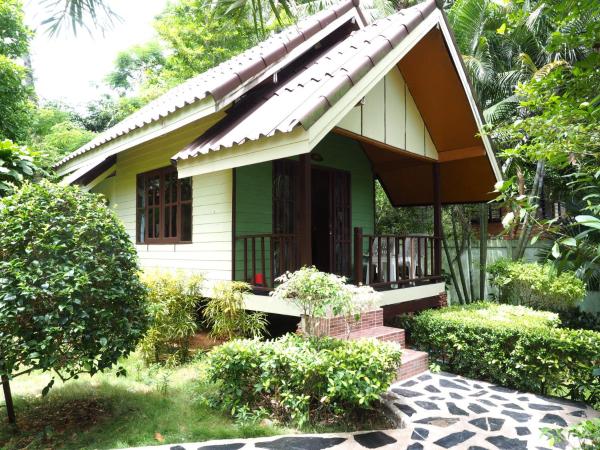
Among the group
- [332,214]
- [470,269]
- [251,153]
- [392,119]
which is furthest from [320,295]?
[470,269]

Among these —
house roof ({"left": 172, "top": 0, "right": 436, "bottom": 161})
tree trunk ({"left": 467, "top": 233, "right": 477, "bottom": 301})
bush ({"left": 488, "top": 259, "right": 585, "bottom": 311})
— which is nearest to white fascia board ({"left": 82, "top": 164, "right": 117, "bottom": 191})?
house roof ({"left": 172, "top": 0, "right": 436, "bottom": 161})

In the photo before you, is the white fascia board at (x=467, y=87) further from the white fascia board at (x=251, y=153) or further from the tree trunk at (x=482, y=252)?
A: the tree trunk at (x=482, y=252)

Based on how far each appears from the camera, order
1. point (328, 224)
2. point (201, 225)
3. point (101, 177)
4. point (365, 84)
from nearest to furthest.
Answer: point (365, 84) < point (201, 225) < point (328, 224) < point (101, 177)

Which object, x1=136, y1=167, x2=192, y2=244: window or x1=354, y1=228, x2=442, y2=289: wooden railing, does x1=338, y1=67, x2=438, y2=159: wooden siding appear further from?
x1=136, y1=167, x2=192, y2=244: window

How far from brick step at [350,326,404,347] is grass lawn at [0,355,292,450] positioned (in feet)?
6.97

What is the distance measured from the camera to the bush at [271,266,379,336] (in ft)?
14.6

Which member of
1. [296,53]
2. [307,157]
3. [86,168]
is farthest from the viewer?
[86,168]

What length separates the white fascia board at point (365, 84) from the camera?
4.60 meters

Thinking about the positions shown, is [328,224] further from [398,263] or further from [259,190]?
[259,190]

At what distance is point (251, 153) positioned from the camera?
16.5 ft

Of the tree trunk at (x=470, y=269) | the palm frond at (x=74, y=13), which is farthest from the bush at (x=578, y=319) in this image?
the palm frond at (x=74, y=13)

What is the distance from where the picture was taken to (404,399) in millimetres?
4844

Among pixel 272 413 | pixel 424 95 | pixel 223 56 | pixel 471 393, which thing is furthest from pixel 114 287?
pixel 223 56

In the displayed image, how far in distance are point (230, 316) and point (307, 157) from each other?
A: 2386 mm
